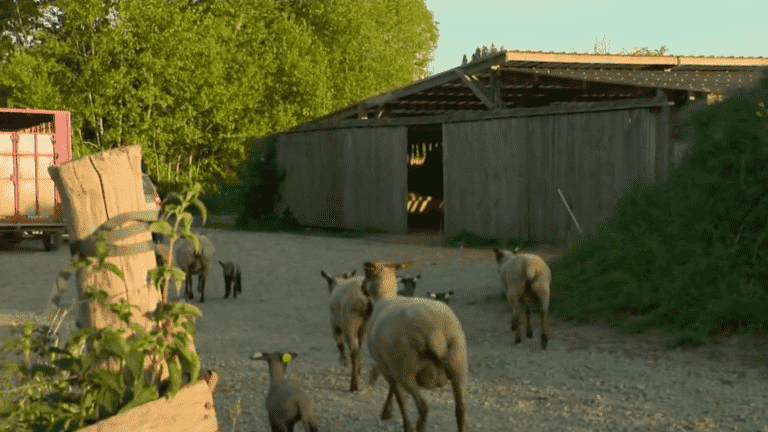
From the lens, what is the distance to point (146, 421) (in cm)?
290

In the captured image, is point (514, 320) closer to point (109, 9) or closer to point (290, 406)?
point (290, 406)

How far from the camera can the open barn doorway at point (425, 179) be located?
22938 mm

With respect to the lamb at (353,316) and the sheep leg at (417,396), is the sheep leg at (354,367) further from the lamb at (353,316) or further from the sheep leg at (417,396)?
the sheep leg at (417,396)

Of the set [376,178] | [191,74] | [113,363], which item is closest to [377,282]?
[113,363]

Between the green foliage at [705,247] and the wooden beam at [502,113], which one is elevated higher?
the wooden beam at [502,113]

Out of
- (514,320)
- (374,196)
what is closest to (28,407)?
(514,320)

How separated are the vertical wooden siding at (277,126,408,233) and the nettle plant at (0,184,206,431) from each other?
16842mm

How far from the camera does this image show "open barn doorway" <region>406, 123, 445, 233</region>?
903 inches

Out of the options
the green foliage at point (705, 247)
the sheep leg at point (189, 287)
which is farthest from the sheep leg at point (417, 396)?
the sheep leg at point (189, 287)

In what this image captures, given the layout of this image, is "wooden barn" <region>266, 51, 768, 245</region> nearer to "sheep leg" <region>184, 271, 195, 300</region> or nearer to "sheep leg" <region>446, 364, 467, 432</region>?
"sheep leg" <region>446, 364, 467, 432</region>

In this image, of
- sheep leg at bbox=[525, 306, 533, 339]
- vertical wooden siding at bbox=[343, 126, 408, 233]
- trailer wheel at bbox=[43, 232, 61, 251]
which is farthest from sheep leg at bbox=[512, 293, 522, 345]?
trailer wheel at bbox=[43, 232, 61, 251]

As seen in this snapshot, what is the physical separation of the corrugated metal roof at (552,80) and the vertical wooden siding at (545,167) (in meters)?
0.90

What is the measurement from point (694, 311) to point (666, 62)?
13803mm

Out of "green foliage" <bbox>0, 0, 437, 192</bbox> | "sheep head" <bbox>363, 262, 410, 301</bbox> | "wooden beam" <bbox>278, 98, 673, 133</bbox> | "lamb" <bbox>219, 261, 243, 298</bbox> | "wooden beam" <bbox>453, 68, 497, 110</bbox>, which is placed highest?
"green foliage" <bbox>0, 0, 437, 192</bbox>
